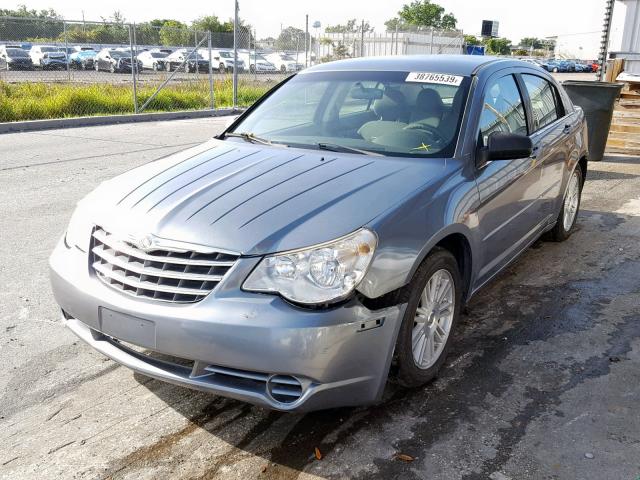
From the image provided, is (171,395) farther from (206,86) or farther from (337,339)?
(206,86)

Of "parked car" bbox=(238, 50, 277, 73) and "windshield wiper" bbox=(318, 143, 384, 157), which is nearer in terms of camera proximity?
"windshield wiper" bbox=(318, 143, 384, 157)

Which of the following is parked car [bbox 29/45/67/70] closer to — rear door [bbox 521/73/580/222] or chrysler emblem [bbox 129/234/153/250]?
rear door [bbox 521/73/580/222]

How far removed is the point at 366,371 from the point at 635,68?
16855 mm

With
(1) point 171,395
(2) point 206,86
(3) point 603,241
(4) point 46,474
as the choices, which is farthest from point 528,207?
(2) point 206,86

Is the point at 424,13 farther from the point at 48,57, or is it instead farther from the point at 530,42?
the point at 48,57

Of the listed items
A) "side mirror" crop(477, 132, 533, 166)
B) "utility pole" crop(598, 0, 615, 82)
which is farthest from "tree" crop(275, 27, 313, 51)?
"side mirror" crop(477, 132, 533, 166)

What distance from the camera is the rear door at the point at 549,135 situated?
4699mm

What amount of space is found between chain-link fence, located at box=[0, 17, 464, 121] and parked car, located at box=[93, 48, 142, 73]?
6 centimetres

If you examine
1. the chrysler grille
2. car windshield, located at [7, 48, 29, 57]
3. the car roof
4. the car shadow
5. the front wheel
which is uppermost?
the car roof

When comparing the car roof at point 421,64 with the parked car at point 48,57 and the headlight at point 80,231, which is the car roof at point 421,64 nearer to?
the headlight at point 80,231

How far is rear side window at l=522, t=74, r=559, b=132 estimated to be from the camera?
4.79 m

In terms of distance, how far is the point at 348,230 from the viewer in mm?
2738

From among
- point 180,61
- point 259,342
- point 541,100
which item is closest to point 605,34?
point 541,100

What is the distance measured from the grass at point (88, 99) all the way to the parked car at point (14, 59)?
79.1 inches
